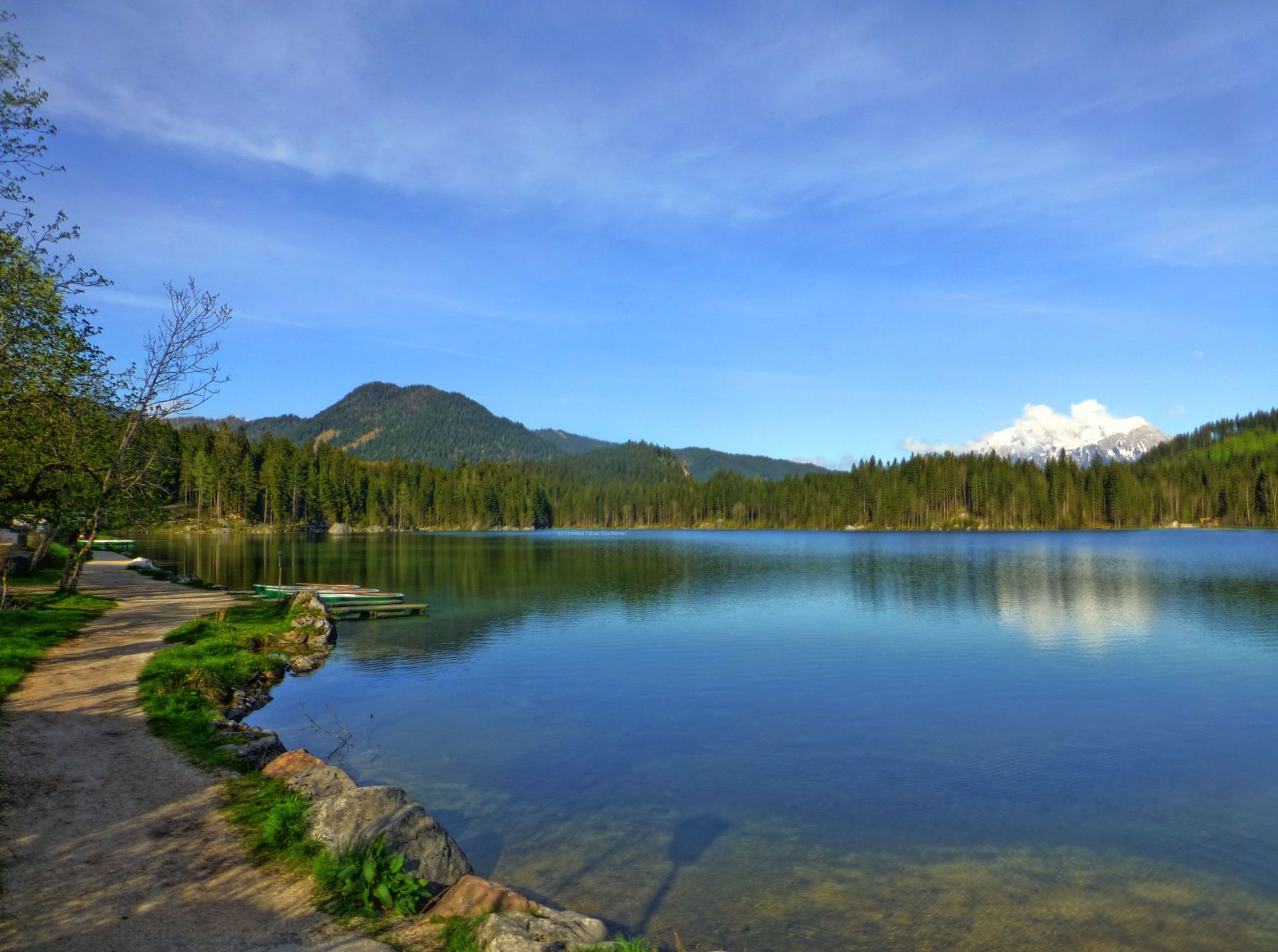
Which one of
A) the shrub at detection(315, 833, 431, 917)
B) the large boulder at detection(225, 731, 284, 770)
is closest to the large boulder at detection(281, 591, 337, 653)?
the large boulder at detection(225, 731, 284, 770)

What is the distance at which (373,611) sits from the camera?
47.9 metres

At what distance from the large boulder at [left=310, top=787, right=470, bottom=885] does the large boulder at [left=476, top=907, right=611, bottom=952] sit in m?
2.10

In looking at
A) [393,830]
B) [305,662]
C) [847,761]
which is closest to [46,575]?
[305,662]

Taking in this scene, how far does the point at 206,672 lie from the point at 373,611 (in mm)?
23540

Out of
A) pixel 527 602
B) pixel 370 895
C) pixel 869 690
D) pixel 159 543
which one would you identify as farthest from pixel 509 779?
pixel 159 543

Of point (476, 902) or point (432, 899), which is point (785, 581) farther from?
point (476, 902)

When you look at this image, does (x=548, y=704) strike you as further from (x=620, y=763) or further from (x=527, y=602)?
(x=527, y=602)

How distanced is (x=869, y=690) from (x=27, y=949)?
24945 mm

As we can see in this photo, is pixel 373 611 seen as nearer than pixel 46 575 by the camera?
No

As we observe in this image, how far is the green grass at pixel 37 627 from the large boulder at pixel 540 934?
56.6 feet

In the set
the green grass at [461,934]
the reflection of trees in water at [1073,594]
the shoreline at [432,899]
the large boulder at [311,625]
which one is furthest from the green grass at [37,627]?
the reflection of trees in water at [1073,594]

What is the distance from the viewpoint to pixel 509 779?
18516 millimetres

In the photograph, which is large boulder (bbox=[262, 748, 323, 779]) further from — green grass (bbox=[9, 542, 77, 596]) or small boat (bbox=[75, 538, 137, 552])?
small boat (bbox=[75, 538, 137, 552])

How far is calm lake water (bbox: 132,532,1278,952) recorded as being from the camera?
12.8m
